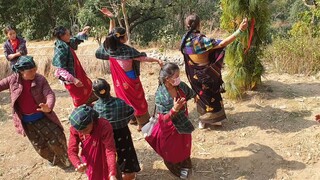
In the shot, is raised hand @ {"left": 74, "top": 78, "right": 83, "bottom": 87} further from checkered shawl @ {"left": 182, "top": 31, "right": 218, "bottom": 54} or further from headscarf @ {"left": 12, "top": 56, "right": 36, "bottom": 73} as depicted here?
checkered shawl @ {"left": 182, "top": 31, "right": 218, "bottom": 54}

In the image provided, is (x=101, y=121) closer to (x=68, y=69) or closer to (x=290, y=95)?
(x=68, y=69)

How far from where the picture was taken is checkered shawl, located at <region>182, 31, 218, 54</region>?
4312 mm

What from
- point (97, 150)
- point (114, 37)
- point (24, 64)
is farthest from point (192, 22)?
point (97, 150)

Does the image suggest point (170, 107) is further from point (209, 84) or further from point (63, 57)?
point (63, 57)

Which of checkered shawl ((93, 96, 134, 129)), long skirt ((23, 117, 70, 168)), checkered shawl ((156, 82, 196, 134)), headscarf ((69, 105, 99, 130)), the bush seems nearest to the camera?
headscarf ((69, 105, 99, 130))

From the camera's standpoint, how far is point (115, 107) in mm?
3205

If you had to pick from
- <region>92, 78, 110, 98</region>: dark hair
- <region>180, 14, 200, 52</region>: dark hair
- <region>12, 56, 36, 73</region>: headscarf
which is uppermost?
<region>180, 14, 200, 52</region>: dark hair

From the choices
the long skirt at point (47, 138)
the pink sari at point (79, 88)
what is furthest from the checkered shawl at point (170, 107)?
the pink sari at point (79, 88)

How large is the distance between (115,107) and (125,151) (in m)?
0.51

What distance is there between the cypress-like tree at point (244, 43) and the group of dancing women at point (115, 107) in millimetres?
882

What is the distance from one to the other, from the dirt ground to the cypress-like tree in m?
0.29

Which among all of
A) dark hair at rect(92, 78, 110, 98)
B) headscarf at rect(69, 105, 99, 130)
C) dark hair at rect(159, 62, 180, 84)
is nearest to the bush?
dark hair at rect(159, 62, 180, 84)

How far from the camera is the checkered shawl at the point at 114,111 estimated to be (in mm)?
3191

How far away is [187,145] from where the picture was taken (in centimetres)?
375
